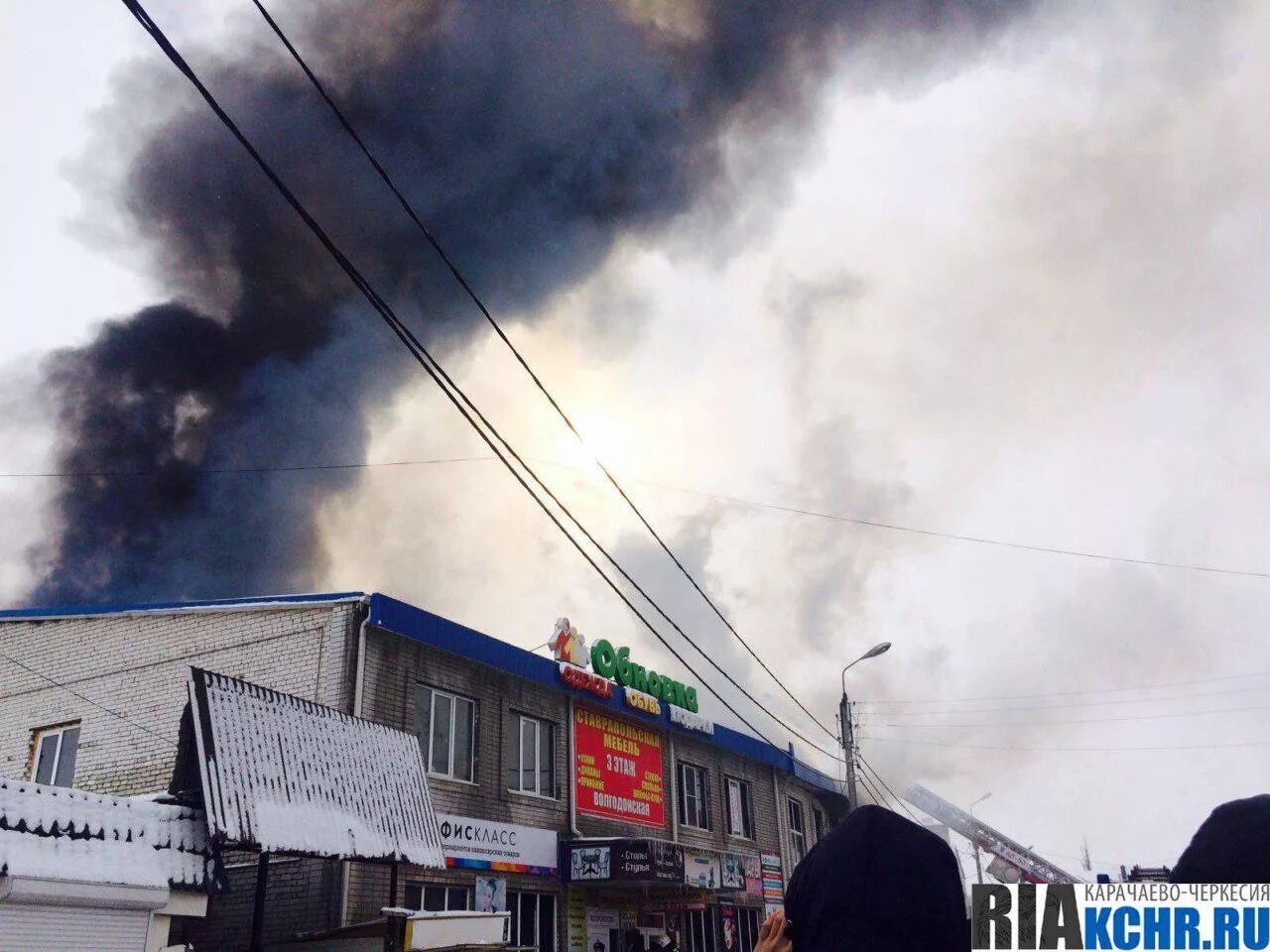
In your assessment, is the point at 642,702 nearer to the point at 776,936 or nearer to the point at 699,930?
the point at 699,930

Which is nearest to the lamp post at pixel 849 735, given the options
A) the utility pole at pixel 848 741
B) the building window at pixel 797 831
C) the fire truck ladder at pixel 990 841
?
the utility pole at pixel 848 741

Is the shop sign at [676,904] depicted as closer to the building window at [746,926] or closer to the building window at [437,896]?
the building window at [746,926]

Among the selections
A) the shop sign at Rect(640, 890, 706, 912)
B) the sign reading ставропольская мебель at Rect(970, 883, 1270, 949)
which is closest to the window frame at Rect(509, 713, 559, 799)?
the shop sign at Rect(640, 890, 706, 912)

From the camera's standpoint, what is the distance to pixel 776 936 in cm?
240

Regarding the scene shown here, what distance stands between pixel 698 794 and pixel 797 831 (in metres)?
7.19

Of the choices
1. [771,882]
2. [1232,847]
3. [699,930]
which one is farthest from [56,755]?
[1232,847]

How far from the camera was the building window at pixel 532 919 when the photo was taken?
58.0 ft

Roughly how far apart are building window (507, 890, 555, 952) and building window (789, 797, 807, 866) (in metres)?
13.5

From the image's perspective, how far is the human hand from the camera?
236 cm

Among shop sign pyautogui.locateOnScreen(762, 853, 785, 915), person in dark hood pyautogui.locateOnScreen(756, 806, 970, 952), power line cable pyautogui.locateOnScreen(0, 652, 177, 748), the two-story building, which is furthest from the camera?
shop sign pyautogui.locateOnScreen(762, 853, 785, 915)

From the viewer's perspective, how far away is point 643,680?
76.9 feet

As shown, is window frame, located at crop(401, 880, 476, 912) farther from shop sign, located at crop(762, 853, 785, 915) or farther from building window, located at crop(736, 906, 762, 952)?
shop sign, located at crop(762, 853, 785, 915)

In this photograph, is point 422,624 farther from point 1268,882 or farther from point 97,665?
point 1268,882

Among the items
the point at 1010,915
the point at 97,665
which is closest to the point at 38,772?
the point at 97,665
